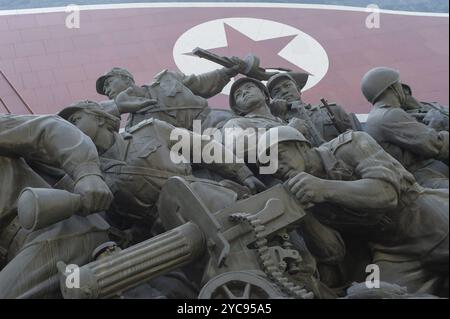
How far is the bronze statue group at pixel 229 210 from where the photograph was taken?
3885mm

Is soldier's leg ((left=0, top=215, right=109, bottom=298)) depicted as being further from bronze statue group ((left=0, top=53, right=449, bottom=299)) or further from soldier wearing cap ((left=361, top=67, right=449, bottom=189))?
soldier wearing cap ((left=361, top=67, right=449, bottom=189))

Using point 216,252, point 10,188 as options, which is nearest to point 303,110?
point 216,252

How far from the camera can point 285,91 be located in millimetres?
5977

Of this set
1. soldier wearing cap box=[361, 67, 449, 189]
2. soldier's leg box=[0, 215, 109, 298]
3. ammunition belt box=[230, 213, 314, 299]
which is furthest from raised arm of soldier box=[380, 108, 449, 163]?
soldier's leg box=[0, 215, 109, 298]

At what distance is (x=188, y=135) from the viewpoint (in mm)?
4785

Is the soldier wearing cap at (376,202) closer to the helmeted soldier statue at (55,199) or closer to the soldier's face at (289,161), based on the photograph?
the soldier's face at (289,161)

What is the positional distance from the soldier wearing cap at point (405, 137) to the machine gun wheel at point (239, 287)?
59.1 inches

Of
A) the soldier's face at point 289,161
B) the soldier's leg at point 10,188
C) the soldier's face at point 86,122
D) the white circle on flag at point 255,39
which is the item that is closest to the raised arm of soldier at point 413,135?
the soldier's face at point 289,161

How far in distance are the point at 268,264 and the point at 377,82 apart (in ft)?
5.92

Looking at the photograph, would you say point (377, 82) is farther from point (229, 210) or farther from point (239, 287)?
point (239, 287)

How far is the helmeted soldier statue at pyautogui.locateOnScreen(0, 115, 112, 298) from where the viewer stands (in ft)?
13.0

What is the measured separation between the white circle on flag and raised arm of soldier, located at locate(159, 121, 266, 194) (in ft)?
12.8
